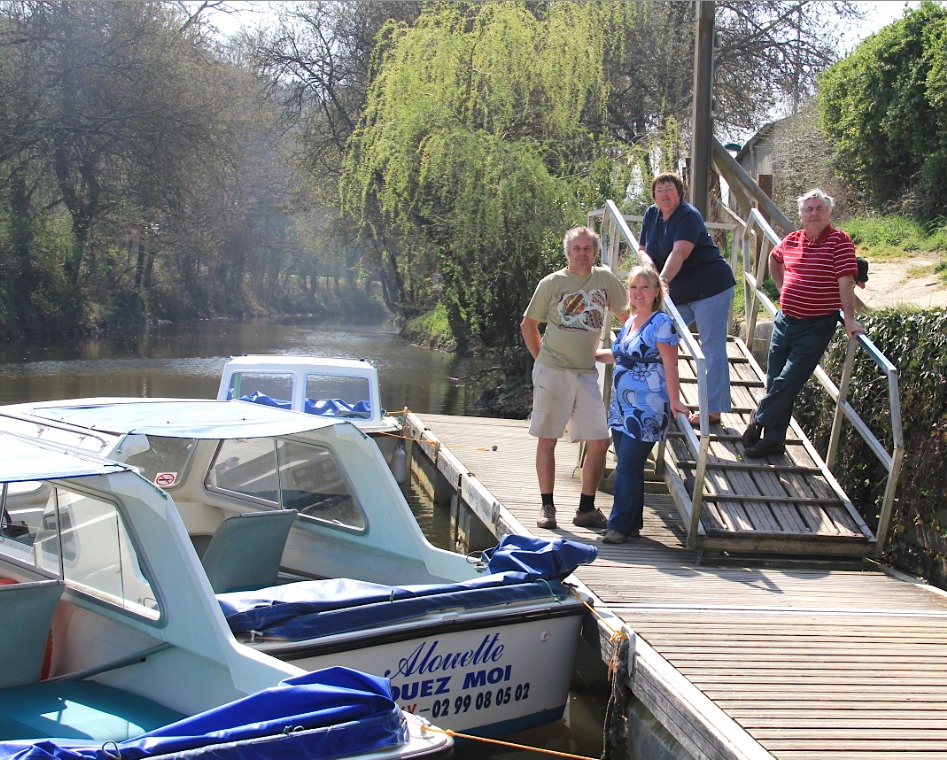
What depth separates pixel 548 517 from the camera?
810cm

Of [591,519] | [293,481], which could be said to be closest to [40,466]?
[293,481]

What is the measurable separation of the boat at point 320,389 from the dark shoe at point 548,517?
5280mm

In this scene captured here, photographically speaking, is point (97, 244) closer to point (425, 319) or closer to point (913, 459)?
point (425, 319)

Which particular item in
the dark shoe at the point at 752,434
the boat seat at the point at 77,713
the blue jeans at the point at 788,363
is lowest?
the boat seat at the point at 77,713

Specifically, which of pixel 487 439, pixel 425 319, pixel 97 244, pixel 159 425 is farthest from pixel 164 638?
pixel 97 244

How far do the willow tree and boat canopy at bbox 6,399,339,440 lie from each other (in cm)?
1337

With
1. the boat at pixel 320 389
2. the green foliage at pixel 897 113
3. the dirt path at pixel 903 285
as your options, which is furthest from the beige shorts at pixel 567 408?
the green foliage at pixel 897 113

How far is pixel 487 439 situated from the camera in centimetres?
1342

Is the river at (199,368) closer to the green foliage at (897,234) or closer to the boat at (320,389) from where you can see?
the boat at (320,389)

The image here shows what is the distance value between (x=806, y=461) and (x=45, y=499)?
567 cm

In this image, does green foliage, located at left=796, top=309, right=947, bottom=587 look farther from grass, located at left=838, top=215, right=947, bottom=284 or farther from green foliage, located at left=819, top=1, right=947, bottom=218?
green foliage, located at left=819, top=1, right=947, bottom=218

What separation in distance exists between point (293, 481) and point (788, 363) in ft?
12.6

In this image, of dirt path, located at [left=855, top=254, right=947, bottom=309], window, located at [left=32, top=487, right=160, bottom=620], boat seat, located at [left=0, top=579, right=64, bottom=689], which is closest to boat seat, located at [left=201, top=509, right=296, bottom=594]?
window, located at [left=32, top=487, right=160, bottom=620]

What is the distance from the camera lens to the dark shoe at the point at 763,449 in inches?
336
